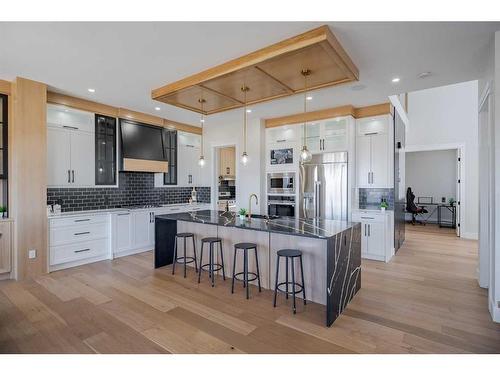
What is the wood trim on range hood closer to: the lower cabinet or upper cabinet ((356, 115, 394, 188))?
upper cabinet ((356, 115, 394, 188))

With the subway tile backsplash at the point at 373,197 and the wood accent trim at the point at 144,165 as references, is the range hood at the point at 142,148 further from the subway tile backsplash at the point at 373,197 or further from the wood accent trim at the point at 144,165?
the subway tile backsplash at the point at 373,197

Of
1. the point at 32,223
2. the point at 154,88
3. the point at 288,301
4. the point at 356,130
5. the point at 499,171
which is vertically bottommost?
the point at 288,301

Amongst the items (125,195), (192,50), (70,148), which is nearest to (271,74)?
(192,50)

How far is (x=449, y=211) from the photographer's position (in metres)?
8.64

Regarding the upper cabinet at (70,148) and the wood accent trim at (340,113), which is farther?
the wood accent trim at (340,113)

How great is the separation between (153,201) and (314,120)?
156 inches

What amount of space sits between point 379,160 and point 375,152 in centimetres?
17

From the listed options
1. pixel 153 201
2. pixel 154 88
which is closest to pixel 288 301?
pixel 154 88

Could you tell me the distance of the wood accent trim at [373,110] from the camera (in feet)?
16.1

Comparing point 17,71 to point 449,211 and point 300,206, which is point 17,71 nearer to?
point 300,206

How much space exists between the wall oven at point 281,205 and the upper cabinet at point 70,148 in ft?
11.5

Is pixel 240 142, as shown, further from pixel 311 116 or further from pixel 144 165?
pixel 144 165

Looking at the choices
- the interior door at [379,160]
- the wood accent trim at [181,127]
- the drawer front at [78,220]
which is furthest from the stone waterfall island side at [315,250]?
the wood accent trim at [181,127]

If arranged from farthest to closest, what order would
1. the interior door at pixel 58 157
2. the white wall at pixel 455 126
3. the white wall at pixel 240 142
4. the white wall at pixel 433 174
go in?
the white wall at pixel 433 174
the white wall at pixel 455 126
the white wall at pixel 240 142
the interior door at pixel 58 157
